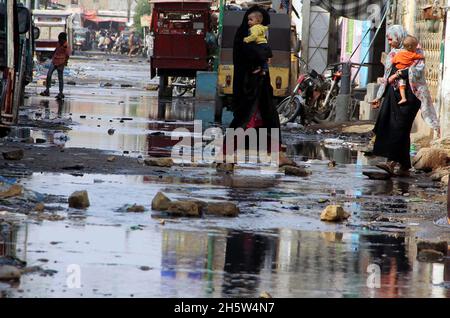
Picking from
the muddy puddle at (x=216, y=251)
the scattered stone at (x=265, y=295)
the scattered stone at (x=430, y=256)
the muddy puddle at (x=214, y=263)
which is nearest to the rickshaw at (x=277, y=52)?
the muddy puddle at (x=216, y=251)

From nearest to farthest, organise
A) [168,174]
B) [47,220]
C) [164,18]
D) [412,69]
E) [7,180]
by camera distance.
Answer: [47,220] < [7,180] < [168,174] < [412,69] < [164,18]

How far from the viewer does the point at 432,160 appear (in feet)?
49.6

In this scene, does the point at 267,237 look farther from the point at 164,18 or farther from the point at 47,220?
the point at 164,18

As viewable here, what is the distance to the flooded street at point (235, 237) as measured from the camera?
7051mm

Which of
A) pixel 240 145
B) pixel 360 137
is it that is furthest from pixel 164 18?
pixel 240 145

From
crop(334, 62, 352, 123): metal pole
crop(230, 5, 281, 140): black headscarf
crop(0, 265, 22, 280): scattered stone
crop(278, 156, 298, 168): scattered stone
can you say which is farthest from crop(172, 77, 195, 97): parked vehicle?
crop(0, 265, 22, 280): scattered stone

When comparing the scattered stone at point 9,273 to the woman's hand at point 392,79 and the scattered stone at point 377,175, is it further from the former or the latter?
the woman's hand at point 392,79

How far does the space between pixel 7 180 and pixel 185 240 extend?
3.31m

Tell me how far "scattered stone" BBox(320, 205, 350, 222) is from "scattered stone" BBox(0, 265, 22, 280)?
3658 millimetres

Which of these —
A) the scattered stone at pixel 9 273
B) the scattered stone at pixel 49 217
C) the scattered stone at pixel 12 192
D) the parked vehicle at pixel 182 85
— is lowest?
the parked vehicle at pixel 182 85

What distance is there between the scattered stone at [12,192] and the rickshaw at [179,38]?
20954mm

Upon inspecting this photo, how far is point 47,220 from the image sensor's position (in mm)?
9164

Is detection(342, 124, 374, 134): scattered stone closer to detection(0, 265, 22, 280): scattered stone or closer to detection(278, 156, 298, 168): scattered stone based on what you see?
detection(278, 156, 298, 168): scattered stone

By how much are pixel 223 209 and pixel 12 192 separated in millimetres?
1709
